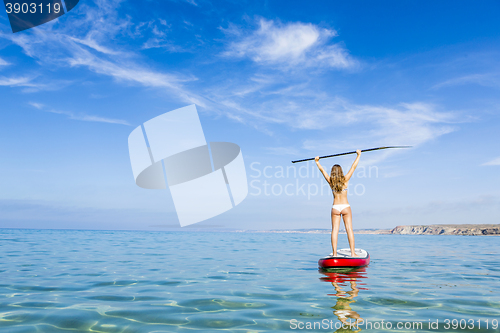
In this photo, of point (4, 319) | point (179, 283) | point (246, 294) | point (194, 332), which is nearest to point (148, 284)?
point (179, 283)

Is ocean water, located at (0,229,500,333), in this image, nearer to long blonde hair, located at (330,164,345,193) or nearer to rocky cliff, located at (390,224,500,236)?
long blonde hair, located at (330,164,345,193)

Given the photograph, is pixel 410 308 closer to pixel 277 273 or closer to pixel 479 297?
pixel 479 297

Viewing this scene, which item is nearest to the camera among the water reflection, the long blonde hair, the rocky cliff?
the water reflection

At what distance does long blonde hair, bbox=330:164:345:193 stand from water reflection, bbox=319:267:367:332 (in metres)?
2.62

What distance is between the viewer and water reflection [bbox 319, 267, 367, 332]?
5.09 meters

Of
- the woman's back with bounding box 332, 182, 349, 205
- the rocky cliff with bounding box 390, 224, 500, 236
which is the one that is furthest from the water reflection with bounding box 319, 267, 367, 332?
the rocky cliff with bounding box 390, 224, 500, 236

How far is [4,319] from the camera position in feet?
17.3

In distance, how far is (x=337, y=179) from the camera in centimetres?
1090

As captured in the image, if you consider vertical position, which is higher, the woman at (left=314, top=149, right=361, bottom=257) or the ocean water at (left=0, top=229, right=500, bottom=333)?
the woman at (left=314, top=149, right=361, bottom=257)

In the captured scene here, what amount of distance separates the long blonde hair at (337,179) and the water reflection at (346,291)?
2618 millimetres

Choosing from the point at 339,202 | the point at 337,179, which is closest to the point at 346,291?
the point at 339,202

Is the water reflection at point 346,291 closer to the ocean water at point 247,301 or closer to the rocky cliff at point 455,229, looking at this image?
the ocean water at point 247,301

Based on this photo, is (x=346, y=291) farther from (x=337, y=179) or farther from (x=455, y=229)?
(x=455, y=229)

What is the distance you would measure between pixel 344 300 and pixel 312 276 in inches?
124
